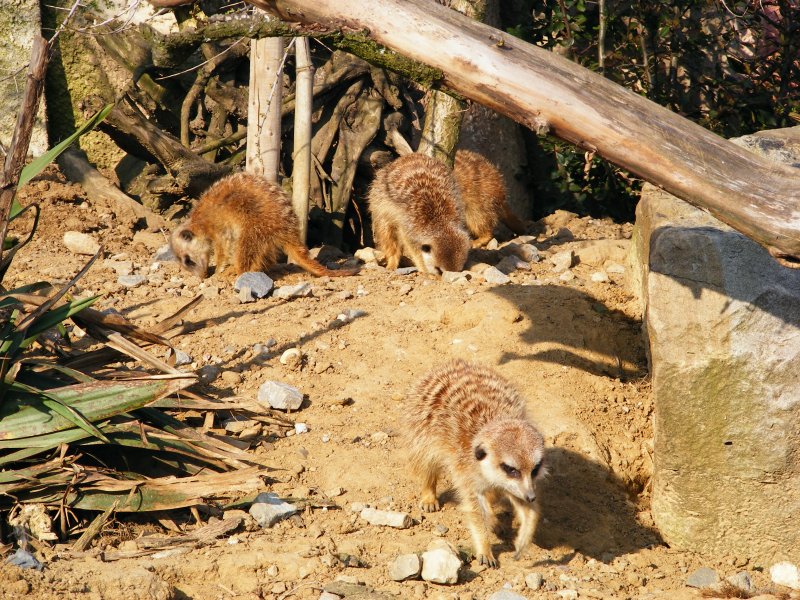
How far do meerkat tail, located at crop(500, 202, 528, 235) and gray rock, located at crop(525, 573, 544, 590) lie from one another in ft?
14.6

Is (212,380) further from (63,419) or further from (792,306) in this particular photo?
(792,306)

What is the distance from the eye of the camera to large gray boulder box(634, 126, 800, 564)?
14.0 ft

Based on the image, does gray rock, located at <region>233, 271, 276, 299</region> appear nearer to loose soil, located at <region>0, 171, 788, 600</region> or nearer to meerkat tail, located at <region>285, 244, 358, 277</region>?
loose soil, located at <region>0, 171, 788, 600</region>

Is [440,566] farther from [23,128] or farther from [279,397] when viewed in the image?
[23,128]

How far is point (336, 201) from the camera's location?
796 cm

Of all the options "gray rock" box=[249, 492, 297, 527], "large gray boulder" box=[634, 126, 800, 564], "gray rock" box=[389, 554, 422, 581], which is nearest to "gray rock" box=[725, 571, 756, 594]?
"large gray boulder" box=[634, 126, 800, 564]

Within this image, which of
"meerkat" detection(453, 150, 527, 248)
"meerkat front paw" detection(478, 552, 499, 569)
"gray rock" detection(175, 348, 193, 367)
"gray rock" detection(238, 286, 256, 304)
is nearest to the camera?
"meerkat front paw" detection(478, 552, 499, 569)

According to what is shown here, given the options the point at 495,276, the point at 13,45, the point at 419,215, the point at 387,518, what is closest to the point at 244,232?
the point at 419,215

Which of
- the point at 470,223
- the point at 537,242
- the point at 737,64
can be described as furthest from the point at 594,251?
the point at 737,64

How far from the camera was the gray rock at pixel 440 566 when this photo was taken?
391 cm

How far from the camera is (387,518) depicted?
4.36 metres

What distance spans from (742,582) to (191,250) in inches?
175

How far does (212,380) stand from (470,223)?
3386 mm

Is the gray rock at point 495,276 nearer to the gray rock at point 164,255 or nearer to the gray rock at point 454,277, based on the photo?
the gray rock at point 454,277
